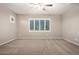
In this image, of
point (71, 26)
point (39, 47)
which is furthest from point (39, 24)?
point (71, 26)

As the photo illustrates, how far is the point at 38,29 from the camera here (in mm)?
2016

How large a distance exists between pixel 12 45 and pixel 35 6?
788mm

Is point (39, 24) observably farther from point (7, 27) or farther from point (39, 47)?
point (7, 27)

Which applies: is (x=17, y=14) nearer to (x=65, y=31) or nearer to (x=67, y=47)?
(x=65, y=31)

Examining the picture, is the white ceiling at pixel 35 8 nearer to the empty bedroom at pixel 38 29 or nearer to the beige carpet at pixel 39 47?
the empty bedroom at pixel 38 29

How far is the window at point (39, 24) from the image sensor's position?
1.99 meters

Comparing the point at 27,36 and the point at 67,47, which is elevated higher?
the point at 27,36

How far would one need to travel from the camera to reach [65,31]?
214 cm

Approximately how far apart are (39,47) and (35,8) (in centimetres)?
68

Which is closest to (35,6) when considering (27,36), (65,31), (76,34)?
(27,36)

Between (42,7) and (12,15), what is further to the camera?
(12,15)

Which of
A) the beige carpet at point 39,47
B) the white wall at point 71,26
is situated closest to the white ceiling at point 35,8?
the white wall at point 71,26

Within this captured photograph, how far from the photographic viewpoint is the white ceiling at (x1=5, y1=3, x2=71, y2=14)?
1.90m
